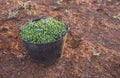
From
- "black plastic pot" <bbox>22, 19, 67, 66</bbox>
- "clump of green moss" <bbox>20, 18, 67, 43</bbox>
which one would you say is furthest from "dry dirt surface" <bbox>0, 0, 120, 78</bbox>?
"clump of green moss" <bbox>20, 18, 67, 43</bbox>

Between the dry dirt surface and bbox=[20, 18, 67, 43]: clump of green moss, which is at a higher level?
bbox=[20, 18, 67, 43]: clump of green moss

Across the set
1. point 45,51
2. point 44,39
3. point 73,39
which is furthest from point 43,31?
point 73,39

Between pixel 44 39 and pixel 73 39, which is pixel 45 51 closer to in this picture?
pixel 44 39

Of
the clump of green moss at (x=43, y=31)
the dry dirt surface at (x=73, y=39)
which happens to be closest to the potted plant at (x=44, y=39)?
the clump of green moss at (x=43, y=31)

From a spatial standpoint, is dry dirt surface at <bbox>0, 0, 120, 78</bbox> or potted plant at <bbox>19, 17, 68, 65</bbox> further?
dry dirt surface at <bbox>0, 0, 120, 78</bbox>

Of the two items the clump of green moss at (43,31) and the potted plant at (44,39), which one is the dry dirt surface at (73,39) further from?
the clump of green moss at (43,31)

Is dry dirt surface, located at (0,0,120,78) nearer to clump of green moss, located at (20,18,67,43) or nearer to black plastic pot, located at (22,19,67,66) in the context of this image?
black plastic pot, located at (22,19,67,66)

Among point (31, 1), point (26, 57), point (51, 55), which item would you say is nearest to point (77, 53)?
point (51, 55)
